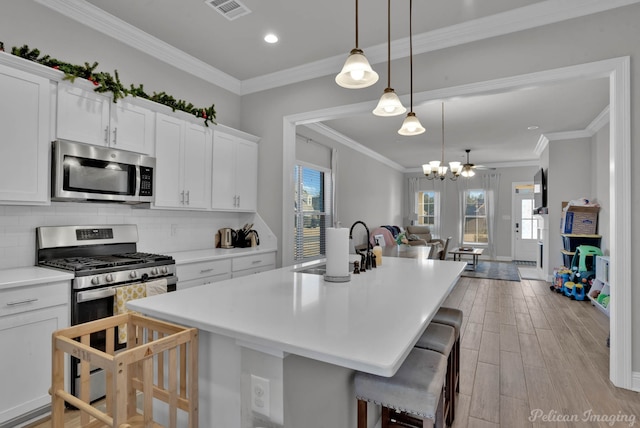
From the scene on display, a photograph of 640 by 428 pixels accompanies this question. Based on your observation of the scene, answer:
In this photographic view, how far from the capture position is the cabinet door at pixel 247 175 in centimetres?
396

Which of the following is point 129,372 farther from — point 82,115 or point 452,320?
point 82,115

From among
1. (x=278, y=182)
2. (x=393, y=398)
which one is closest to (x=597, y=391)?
(x=393, y=398)

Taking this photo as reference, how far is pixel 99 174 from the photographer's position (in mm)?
2615

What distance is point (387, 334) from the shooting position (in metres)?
1.09

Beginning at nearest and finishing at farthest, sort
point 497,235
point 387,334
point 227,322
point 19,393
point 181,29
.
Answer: point 387,334 < point 227,322 < point 19,393 < point 181,29 < point 497,235

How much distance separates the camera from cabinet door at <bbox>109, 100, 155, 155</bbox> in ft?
8.86

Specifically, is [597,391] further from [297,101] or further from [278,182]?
[297,101]

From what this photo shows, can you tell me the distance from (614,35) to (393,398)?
296 centimetres

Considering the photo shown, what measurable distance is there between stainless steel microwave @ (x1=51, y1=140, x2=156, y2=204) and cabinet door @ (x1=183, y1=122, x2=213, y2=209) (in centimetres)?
39

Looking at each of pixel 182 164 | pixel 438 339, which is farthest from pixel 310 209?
pixel 438 339

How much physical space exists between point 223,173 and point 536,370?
3.41m

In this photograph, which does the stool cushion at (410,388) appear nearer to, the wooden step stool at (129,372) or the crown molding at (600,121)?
the wooden step stool at (129,372)

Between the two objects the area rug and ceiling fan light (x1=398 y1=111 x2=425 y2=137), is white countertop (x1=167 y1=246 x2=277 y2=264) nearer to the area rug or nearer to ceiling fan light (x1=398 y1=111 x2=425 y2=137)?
ceiling fan light (x1=398 y1=111 x2=425 y2=137)

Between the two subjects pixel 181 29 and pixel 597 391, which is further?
pixel 181 29
